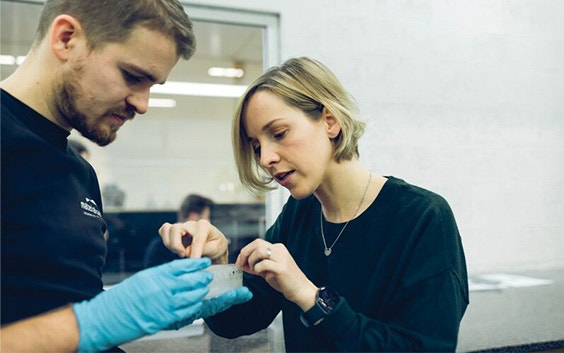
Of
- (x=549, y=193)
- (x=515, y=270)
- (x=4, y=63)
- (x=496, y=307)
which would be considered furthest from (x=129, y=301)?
(x=4, y=63)

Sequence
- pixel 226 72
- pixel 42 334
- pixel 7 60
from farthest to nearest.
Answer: pixel 226 72 < pixel 7 60 < pixel 42 334

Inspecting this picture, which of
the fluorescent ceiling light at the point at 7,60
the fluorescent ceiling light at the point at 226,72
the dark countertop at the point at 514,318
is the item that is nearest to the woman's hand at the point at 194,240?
the dark countertop at the point at 514,318

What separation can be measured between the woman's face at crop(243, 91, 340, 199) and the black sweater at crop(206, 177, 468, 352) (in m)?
0.18

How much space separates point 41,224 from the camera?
96 centimetres

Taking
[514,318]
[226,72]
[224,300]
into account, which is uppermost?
[226,72]

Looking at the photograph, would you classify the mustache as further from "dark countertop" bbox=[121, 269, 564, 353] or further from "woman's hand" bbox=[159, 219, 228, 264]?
"dark countertop" bbox=[121, 269, 564, 353]

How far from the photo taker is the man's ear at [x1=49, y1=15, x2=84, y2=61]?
1090 millimetres

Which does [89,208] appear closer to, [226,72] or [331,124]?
[331,124]

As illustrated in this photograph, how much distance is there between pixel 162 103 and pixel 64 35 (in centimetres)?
584

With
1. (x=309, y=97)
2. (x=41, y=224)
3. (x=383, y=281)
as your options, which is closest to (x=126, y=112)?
(x=41, y=224)

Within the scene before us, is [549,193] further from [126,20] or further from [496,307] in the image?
[126,20]

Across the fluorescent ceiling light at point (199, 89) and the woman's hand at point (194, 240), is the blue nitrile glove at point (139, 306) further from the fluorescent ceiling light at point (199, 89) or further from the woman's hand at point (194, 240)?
the fluorescent ceiling light at point (199, 89)

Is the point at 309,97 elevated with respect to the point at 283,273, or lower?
elevated

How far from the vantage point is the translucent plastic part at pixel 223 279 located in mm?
1108
